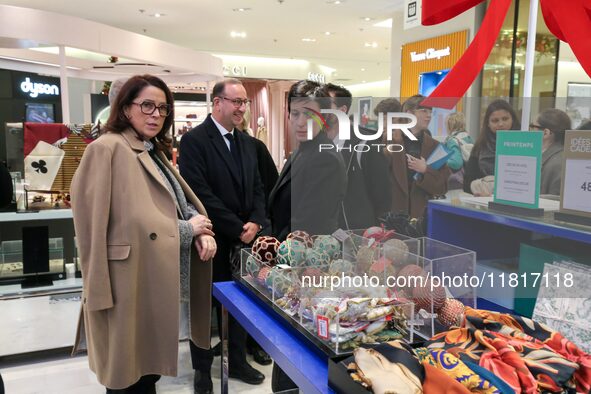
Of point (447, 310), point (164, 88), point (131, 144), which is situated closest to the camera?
point (447, 310)

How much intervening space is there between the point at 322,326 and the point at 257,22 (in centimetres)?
927

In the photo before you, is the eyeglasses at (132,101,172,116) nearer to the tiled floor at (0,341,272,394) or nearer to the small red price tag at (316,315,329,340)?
the small red price tag at (316,315,329,340)

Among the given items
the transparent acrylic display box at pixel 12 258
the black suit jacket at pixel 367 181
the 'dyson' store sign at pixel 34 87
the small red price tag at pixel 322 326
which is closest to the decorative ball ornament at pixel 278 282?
the small red price tag at pixel 322 326

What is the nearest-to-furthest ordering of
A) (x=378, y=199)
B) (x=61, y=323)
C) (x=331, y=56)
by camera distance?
(x=378, y=199), (x=61, y=323), (x=331, y=56)

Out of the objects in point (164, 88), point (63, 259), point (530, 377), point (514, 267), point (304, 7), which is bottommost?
point (63, 259)

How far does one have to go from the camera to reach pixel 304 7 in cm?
845

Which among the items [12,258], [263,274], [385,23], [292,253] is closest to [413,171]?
[292,253]

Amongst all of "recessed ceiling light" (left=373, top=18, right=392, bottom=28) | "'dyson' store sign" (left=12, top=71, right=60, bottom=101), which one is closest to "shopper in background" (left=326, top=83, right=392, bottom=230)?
"recessed ceiling light" (left=373, top=18, right=392, bottom=28)

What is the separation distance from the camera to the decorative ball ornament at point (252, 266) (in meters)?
1.62

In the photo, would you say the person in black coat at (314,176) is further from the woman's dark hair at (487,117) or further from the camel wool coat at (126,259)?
the camel wool coat at (126,259)

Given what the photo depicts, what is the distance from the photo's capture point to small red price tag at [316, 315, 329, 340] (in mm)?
1131

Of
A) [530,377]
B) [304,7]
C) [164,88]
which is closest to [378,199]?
[530,377]

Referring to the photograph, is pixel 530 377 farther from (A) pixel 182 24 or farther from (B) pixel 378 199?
(A) pixel 182 24

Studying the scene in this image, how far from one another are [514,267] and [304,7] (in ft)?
27.2
